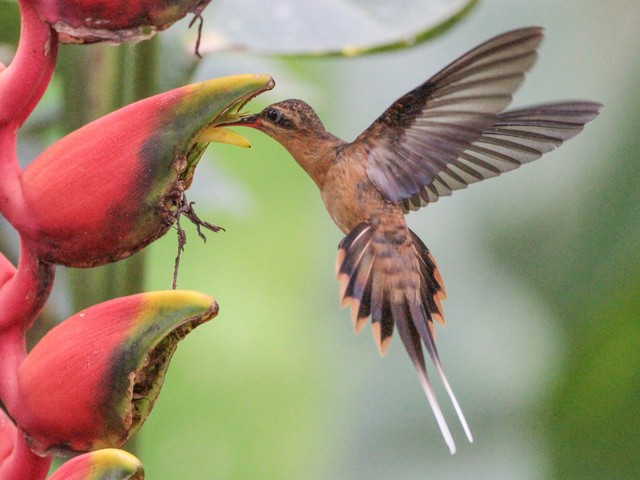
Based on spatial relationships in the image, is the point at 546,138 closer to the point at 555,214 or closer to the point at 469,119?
the point at 469,119

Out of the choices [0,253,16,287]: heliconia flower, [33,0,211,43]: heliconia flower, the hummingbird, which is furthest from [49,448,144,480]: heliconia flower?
the hummingbird

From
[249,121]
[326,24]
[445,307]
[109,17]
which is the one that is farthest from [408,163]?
[445,307]

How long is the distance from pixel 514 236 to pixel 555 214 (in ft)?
0.35

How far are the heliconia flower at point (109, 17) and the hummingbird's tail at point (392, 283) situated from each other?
1.27 feet

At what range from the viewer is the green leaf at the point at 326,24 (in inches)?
48.1

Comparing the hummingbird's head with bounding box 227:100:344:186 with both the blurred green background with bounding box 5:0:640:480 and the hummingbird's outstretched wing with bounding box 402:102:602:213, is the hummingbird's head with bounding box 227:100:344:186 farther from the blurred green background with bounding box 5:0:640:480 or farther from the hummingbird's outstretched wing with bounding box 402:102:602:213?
the blurred green background with bounding box 5:0:640:480

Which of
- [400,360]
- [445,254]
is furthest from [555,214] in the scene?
[400,360]

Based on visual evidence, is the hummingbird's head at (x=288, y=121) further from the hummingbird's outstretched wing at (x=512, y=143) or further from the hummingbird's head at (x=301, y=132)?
the hummingbird's outstretched wing at (x=512, y=143)

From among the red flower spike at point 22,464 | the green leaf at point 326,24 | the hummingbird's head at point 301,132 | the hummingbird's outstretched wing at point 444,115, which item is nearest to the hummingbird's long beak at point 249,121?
the hummingbird's head at point 301,132

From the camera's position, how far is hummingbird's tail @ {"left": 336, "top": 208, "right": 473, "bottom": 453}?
37.9 inches

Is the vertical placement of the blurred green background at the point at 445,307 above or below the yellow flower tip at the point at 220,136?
below

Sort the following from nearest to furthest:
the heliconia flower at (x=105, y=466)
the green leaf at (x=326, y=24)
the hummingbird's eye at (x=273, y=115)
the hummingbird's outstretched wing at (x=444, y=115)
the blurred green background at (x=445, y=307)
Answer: the heliconia flower at (x=105, y=466) → the hummingbird's outstretched wing at (x=444, y=115) → the hummingbird's eye at (x=273, y=115) → the green leaf at (x=326, y=24) → the blurred green background at (x=445, y=307)

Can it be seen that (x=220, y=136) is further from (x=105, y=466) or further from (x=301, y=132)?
(x=301, y=132)

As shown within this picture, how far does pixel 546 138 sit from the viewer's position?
1002 mm
